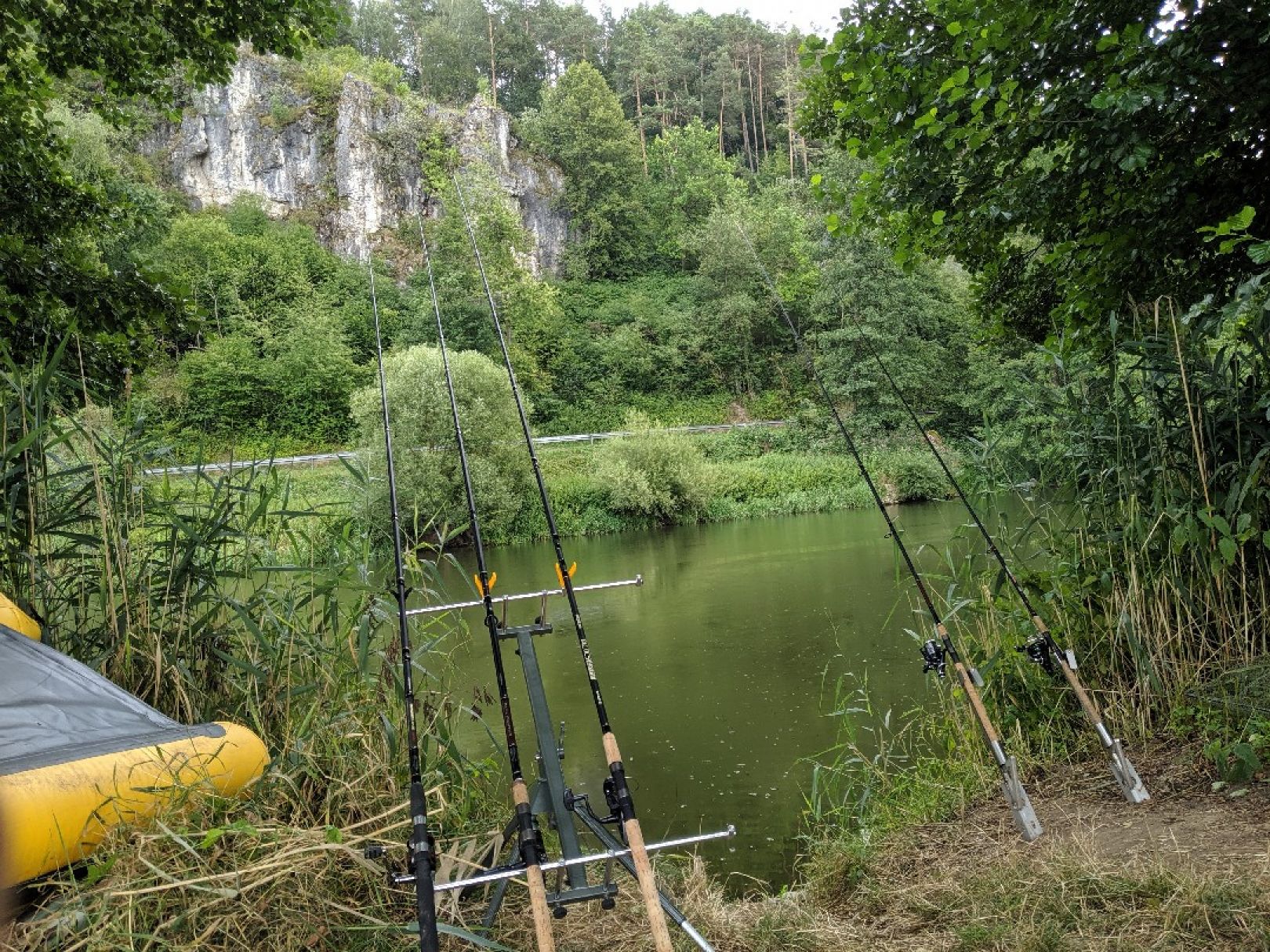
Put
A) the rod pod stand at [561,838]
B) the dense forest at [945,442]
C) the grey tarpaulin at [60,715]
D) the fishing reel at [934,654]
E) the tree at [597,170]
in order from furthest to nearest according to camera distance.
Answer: the tree at [597,170]
the fishing reel at [934,654]
the dense forest at [945,442]
the grey tarpaulin at [60,715]
the rod pod stand at [561,838]

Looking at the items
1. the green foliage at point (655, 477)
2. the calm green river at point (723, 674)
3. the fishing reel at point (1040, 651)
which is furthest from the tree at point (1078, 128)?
the green foliage at point (655, 477)

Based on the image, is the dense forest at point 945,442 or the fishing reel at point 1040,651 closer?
the dense forest at point 945,442

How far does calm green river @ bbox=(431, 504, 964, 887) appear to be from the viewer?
6.20 m

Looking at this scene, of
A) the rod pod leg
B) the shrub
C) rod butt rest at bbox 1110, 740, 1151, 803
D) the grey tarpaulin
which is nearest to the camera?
the rod pod leg

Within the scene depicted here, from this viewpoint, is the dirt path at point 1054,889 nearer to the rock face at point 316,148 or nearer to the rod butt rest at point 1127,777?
the rod butt rest at point 1127,777

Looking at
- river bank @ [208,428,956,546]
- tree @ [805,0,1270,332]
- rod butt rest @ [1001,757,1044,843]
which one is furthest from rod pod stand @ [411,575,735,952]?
river bank @ [208,428,956,546]

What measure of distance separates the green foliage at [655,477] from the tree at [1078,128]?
20.2m

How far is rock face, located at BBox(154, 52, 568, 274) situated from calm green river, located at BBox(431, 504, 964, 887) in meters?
33.6

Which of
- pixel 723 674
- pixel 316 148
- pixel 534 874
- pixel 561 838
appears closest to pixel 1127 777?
pixel 561 838

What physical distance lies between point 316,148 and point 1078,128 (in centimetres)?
4792

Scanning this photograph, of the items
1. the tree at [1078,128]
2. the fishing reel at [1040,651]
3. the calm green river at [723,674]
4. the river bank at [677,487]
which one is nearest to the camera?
the fishing reel at [1040,651]

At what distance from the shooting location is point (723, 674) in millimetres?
9484

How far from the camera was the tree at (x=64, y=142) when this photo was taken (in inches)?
224

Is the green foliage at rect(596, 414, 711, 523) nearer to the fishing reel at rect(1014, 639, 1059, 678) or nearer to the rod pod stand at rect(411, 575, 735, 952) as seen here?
the fishing reel at rect(1014, 639, 1059, 678)
